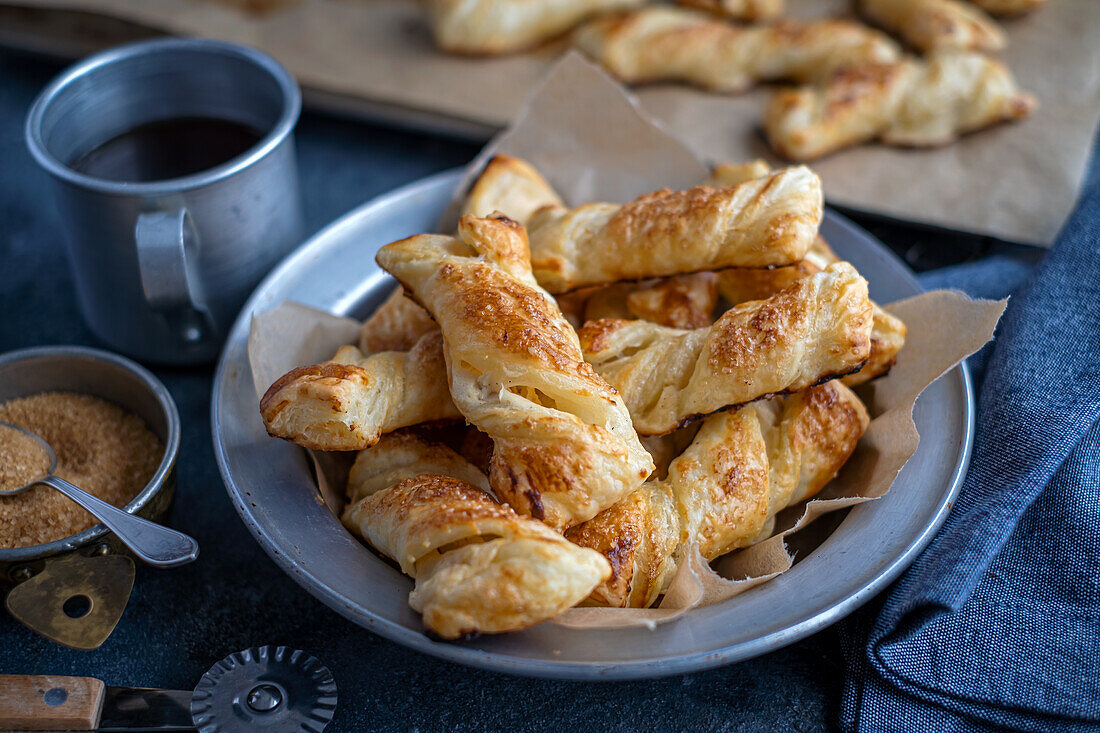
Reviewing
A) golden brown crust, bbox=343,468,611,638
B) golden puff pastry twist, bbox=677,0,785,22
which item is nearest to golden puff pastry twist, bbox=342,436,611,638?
golden brown crust, bbox=343,468,611,638

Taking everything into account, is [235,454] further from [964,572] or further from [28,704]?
[964,572]

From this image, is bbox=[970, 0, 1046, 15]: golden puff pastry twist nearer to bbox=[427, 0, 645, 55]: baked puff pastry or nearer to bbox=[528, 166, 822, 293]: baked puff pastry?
bbox=[427, 0, 645, 55]: baked puff pastry

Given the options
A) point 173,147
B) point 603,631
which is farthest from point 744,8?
point 603,631

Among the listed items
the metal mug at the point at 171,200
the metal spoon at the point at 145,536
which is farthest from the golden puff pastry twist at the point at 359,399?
the metal mug at the point at 171,200

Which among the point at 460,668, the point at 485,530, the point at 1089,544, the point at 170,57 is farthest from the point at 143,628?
the point at 1089,544

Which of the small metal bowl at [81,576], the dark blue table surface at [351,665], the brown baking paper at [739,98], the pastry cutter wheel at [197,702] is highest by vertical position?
the brown baking paper at [739,98]

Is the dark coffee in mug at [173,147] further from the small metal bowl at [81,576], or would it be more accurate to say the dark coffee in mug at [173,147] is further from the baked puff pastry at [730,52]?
the baked puff pastry at [730,52]

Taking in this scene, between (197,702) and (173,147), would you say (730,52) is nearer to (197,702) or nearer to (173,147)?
(173,147)
